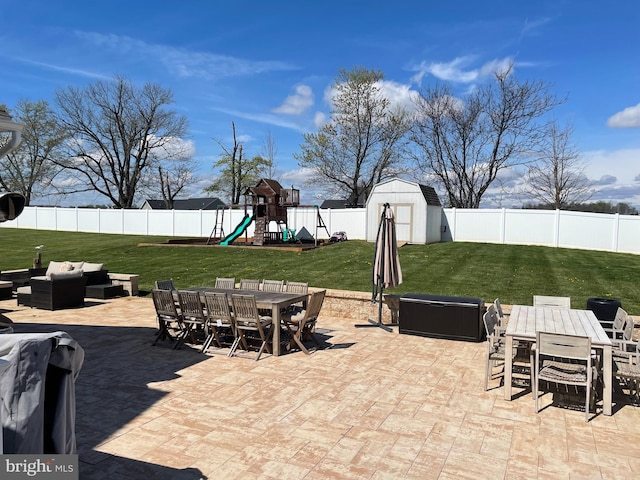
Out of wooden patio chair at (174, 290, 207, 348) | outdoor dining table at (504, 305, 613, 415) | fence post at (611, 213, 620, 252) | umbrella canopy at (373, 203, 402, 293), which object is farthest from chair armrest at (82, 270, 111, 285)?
fence post at (611, 213, 620, 252)

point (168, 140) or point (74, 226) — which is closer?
point (74, 226)

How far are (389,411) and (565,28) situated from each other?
679 inches

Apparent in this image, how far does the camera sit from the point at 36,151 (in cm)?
3903

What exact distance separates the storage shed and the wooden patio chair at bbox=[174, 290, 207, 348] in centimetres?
1617

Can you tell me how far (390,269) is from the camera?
28.2ft

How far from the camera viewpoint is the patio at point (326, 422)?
3.92 metres

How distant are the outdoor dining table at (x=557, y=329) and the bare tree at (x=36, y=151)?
Answer: 41628 millimetres

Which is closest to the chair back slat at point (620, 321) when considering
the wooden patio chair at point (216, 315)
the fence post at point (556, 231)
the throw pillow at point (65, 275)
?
the wooden patio chair at point (216, 315)

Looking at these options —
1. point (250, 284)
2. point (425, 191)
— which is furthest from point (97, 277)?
point (425, 191)

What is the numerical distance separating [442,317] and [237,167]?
37998 millimetres

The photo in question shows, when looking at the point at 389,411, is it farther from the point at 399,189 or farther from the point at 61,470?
the point at 399,189

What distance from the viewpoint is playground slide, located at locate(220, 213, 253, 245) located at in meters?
24.9

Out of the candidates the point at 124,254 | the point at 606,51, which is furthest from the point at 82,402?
the point at 606,51

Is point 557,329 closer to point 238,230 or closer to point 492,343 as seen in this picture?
point 492,343
